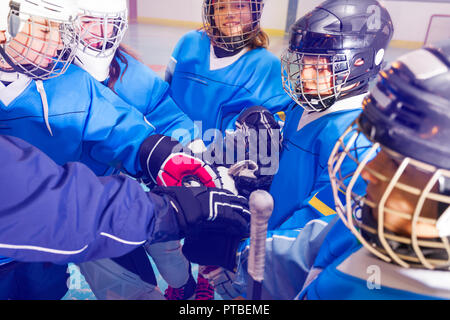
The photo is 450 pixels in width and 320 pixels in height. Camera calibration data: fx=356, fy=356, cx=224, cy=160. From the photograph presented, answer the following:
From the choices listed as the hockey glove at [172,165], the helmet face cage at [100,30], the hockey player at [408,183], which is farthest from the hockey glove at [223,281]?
the helmet face cage at [100,30]

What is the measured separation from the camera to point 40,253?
0.83m

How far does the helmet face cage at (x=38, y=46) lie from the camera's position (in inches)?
42.9

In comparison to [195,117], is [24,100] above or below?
above

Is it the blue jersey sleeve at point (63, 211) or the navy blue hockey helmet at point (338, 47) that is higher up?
the navy blue hockey helmet at point (338, 47)

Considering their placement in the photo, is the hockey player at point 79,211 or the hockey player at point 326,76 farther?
the hockey player at point 326,76

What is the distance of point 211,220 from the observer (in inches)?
42.3

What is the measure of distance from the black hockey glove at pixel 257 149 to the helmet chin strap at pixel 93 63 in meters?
0.66

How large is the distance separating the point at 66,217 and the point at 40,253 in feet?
0.36

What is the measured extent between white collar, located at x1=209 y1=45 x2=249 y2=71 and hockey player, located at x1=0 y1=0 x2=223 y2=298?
652 millimetres

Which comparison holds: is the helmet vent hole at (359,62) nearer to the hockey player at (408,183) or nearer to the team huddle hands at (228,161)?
the team huddle hands at (228,161)

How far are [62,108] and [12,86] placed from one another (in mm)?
168

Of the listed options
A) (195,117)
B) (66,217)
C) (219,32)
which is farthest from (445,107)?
(195,117)

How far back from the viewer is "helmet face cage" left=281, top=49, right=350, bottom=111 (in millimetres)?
1225
